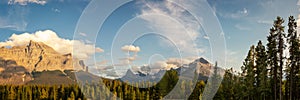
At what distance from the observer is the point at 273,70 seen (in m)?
59.6

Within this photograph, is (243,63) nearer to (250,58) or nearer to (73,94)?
(250,58)

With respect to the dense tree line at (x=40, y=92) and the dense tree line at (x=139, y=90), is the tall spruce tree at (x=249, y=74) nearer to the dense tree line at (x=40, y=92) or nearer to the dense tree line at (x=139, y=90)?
the dense tree line at (x=139, y=90)

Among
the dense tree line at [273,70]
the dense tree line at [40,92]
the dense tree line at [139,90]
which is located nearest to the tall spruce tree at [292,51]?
the dense tree line at [273,70]

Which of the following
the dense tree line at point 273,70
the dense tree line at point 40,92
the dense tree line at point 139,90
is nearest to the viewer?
the dense tree line at point 273,70

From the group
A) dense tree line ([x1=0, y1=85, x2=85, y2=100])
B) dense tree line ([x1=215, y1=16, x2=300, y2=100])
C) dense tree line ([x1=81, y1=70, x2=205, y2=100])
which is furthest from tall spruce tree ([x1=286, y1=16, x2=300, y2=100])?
dense tree line ([x1=0, y1=85, x2=85, y2=100])

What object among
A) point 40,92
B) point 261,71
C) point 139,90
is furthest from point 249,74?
point 40,92

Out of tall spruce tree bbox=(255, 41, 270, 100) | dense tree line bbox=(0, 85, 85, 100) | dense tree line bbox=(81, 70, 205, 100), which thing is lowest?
dense tree line bbox=(0, 85, 85, 100)

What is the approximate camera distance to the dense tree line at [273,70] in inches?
2004

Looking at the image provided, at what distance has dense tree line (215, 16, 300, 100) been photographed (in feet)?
167

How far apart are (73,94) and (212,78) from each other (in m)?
79.1

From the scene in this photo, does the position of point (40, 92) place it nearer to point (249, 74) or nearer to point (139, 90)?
point (139, 90)

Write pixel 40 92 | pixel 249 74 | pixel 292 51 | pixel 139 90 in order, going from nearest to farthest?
pixel 292 51
pixel 249 74
pixel 139 90
pixel 40 92

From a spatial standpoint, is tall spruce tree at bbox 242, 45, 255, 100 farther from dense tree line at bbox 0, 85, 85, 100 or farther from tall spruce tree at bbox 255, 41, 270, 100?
dense tree line at bbox 0, 85, 85, 100

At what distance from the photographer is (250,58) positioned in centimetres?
6969
